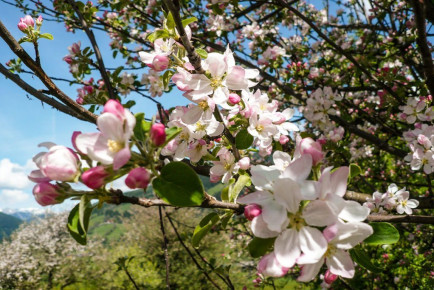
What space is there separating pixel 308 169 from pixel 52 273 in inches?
601

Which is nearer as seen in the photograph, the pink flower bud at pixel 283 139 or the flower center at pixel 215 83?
the flower center at pixel 215 83

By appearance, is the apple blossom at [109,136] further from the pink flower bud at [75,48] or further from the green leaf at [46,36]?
the pink flower bud at [75,48]

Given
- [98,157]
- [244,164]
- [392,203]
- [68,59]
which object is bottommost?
[392,203]

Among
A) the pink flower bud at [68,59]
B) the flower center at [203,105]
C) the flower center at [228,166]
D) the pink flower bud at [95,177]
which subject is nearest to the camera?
the pink flower bud at [95,177]

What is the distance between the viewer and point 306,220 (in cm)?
68

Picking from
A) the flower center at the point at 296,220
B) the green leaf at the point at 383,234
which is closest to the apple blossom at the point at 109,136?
the flower center at the point at 296,220

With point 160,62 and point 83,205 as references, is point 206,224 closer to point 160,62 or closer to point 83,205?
point 83,205

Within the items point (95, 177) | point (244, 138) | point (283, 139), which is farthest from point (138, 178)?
point (283, 139)

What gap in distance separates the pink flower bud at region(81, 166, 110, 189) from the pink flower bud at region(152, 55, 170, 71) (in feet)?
1.76

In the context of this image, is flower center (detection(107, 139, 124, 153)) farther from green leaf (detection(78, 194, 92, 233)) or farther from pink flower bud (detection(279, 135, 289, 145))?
pink flower bud (detection(279, 135, 289, 145))

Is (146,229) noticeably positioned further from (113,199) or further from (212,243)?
(113,199)

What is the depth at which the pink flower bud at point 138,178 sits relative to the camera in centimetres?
62

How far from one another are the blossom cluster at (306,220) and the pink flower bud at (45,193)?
443 mm

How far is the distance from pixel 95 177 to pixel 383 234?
0.74 meters
